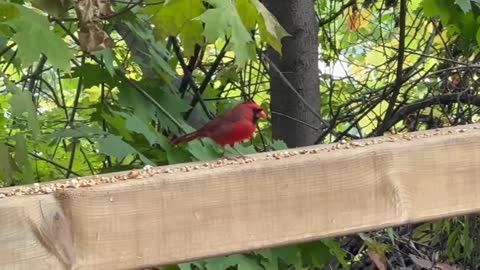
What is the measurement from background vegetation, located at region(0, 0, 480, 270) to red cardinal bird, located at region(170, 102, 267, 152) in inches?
1.9

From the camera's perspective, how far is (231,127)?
2297 millimetres

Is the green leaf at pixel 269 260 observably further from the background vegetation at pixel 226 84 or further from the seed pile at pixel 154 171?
the seed pile at pixel 154 171

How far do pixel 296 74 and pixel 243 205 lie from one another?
5.60 ft

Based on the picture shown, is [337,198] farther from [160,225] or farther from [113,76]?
[113,76]

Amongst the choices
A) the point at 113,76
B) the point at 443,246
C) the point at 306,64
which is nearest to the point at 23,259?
the point at 113,76

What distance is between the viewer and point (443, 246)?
3.30 metres

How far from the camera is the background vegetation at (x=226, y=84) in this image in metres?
1.81

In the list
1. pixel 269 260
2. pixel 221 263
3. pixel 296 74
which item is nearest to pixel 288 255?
pixel 269 260

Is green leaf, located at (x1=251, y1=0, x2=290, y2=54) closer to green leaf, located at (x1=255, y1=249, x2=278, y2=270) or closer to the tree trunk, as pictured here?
green leaf, located at (x1=255, y1=249, x2=278, y2=270)

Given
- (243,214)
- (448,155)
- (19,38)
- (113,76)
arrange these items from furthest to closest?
(113,76) < (19,38) < (448,155) < (243,214)

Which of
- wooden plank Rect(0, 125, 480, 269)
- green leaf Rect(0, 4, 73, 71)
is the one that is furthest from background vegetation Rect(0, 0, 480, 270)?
wooden plank Rect(0, 125, 480, 269)

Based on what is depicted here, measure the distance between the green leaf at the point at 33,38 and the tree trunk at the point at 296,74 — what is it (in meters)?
1.22

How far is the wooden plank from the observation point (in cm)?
109

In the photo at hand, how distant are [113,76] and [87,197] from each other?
1.15m
